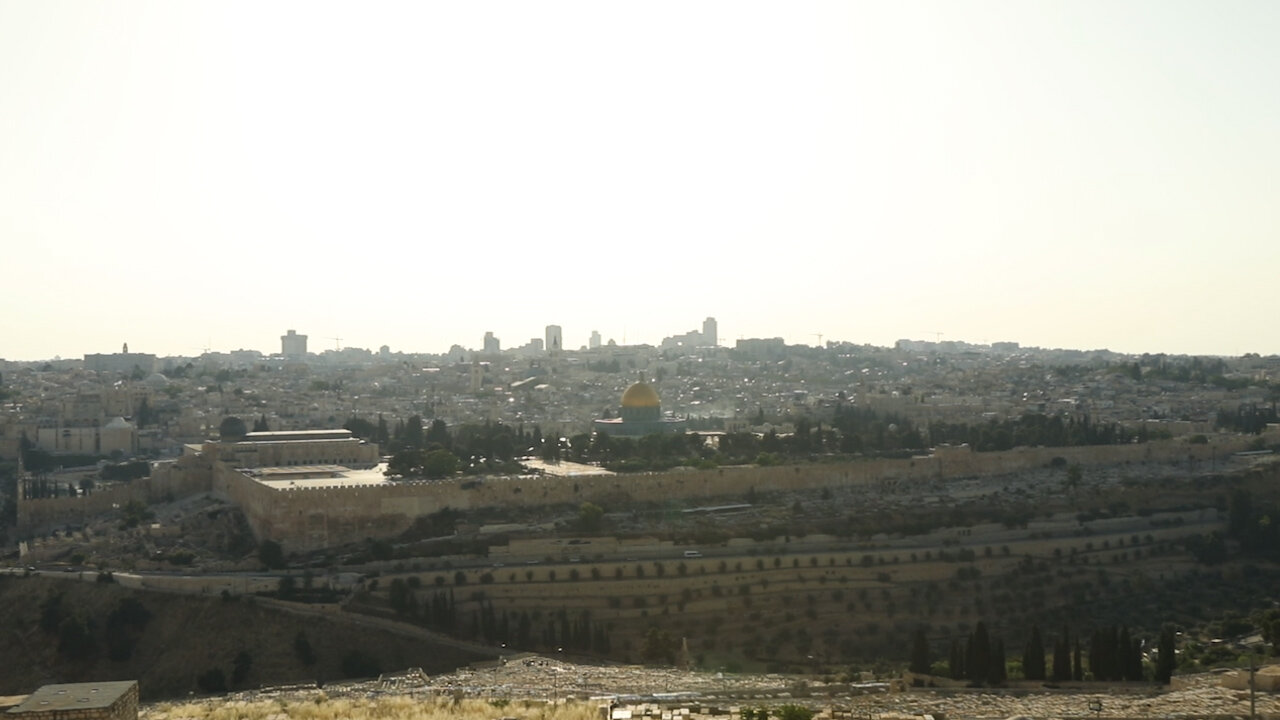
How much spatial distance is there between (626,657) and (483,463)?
14.8m

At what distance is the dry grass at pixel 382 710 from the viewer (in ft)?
59.5

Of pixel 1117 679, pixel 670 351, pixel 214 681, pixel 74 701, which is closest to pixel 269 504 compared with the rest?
pixel 214 681

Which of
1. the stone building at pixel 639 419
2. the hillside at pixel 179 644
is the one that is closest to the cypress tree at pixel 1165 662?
the hillside at pixel 179 644

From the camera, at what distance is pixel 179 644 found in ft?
94.8

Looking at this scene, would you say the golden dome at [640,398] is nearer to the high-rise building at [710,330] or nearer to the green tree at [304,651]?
the green tree at [304,651]

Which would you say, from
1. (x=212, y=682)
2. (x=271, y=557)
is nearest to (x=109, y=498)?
(x=271, y=557)

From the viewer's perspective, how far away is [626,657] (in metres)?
28.1

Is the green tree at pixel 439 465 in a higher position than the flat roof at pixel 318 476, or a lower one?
higher

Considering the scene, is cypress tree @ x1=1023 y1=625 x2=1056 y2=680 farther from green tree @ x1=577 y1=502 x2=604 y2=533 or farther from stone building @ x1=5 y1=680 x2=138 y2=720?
green tree @ x1=577 y1=502 x2=604 y2=533

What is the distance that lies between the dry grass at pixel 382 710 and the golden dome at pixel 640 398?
2924 centimetres

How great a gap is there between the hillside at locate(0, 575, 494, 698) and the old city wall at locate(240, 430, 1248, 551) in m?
4.32

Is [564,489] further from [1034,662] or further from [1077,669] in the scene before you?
[1077,669]

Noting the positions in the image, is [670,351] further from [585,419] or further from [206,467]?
[206,467]

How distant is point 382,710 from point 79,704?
414cm
